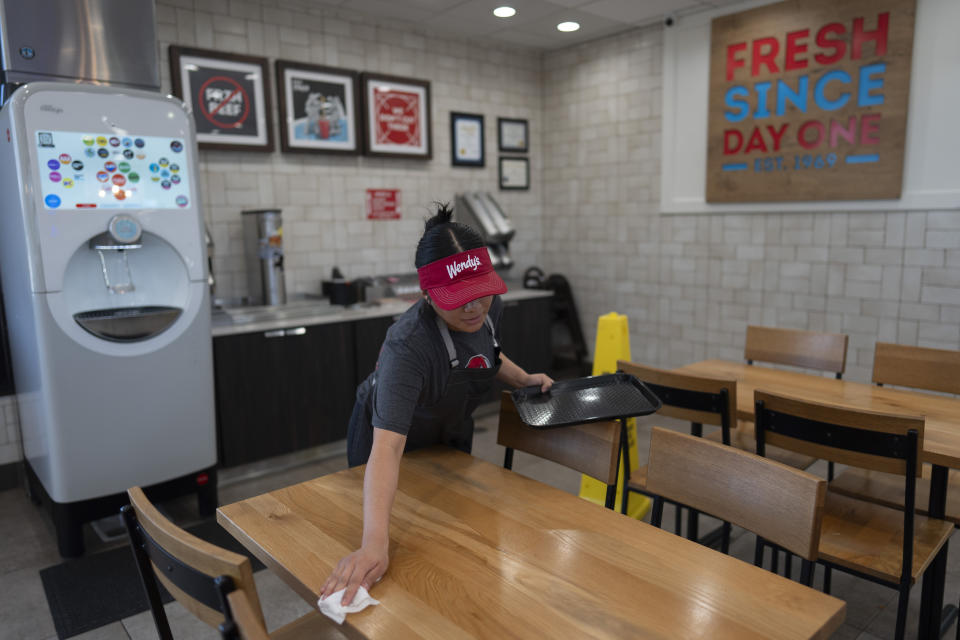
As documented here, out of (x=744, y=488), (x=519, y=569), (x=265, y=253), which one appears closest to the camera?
(x=519, y=569)

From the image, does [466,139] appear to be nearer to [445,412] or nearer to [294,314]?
[294,314]

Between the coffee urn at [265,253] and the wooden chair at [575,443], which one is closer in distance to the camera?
Result: the wooden chair at [575,443]

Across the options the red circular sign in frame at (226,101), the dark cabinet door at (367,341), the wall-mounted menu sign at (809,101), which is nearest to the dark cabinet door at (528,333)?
the dark cabinet door at (367,341)

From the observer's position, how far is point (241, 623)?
2.86 ft

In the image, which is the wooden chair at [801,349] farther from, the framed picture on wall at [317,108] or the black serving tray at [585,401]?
the framed picture on wall at [317,108]

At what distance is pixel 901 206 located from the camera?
11.6ft

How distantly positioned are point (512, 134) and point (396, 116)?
45.1 inches

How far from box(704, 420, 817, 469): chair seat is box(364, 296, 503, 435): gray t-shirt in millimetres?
1272

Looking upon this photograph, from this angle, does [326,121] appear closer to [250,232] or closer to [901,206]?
[250,232]

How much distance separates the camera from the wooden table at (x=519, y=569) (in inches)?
39.0

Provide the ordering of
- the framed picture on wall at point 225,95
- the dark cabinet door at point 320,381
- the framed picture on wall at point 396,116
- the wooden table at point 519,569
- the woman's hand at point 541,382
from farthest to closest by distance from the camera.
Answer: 1. the framed picture on wall at point 396,116
2. the framed picture on wall at point 225,95
3. the dark cabinet door at point 320,381
4. the woman's hand at point 541,382
5. the wooden table at point 519,569

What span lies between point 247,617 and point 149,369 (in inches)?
78.7

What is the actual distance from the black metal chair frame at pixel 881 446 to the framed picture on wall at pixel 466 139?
348 cm

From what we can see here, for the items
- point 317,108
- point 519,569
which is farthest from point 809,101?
point 519,569
